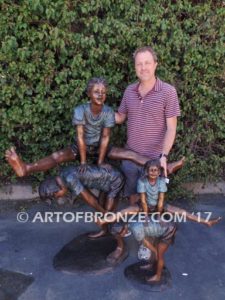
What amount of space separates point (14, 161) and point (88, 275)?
3.96 feet

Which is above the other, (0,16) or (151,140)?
(0,16)

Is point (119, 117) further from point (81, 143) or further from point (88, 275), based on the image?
point (88, 275)

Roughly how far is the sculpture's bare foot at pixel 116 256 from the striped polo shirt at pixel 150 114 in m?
0.95

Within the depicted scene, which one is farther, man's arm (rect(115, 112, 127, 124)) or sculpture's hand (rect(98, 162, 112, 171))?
man's arm (rect(115, 112, 127, 124))

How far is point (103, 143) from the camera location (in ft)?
12.6

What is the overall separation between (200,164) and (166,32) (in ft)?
5.61

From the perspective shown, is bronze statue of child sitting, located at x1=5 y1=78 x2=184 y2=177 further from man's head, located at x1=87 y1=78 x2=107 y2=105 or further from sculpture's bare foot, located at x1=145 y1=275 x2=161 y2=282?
sculpture's bare foot, located at x1=145 y1=275 x2=161 y2=282

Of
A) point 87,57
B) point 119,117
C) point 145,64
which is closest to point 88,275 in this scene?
point 119,117

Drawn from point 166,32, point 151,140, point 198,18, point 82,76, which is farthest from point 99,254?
point 198,18

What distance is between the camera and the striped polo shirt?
3945 millimetres

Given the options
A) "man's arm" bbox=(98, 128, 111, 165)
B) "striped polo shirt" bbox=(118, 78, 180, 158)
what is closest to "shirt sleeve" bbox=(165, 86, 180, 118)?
"striped polo shirt" bbox=(118, 78, 180, 158)

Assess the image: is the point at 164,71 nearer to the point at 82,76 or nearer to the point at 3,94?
the point at 82,76

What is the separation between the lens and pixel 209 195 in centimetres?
552
